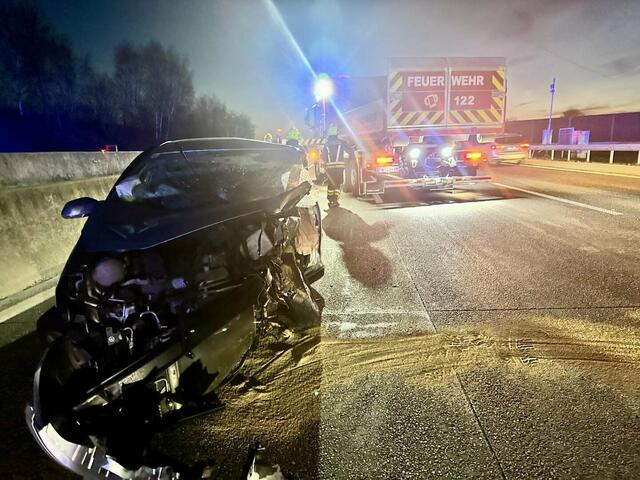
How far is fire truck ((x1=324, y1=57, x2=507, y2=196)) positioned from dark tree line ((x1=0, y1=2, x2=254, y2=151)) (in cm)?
3325

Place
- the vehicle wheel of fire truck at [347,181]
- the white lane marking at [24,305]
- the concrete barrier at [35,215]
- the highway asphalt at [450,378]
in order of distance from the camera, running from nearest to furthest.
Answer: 1. the highway asphalt at [450,378]
2. the white lane marking at [24,305]
3. the concrete barrier at [35,215]
4. the vehicle wheel of fire truck at [347,181]

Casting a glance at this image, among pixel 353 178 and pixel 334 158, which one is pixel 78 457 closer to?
pixel 353 178

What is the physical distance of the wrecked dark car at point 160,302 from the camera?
1.81 metres

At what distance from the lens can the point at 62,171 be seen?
646 cm

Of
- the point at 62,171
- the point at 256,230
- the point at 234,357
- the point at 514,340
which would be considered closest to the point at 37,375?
the point at 234,357

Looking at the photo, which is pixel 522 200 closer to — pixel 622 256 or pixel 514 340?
pixel 622 256

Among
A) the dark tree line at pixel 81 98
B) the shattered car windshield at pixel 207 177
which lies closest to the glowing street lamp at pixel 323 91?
the shattered car windshield at pixel 207 177

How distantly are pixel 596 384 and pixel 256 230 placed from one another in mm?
2667

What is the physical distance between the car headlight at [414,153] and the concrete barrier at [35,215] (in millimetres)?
7046

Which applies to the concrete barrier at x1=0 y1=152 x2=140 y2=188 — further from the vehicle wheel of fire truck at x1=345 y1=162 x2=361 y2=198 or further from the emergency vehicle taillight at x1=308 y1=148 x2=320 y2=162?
the emergency vehicle taillight at x1=308 y1=148 x2=320 y2=162

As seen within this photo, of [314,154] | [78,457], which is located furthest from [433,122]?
[78,457]

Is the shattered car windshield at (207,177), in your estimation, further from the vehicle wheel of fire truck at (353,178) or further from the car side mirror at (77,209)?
the vehicle wheel of fire truck at (353,178)

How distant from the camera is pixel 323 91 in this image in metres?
12.6

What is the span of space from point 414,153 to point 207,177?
698cm
